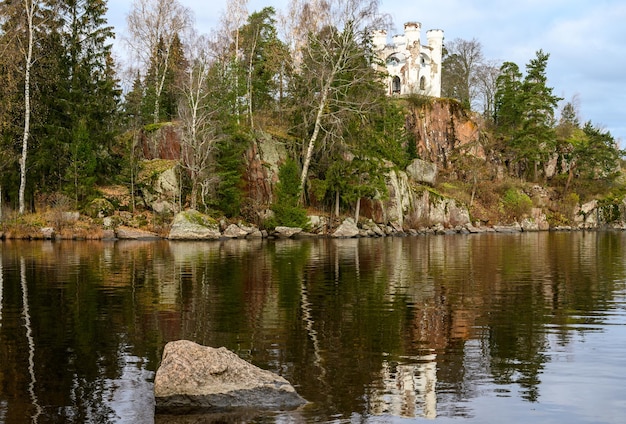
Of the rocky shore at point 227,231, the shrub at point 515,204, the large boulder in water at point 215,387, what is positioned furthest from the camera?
the shrub at point 515,204

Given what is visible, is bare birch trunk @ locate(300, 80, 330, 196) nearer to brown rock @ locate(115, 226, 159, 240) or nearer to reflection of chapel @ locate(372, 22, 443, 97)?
brown rock @ locate(115, 226, 159, 240)

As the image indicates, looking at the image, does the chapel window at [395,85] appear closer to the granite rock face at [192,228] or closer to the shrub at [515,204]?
the shrub at [515,204]

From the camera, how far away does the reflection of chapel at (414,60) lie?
7875cm

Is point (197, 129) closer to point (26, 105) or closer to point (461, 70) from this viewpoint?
point (26, 105)

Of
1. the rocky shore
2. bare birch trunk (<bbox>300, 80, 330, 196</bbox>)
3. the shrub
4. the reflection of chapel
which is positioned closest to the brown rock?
the rocky shore

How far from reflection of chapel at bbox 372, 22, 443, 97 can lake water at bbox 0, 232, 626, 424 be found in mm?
57309

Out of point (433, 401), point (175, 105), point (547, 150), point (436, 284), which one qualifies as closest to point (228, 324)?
point (433, 401)

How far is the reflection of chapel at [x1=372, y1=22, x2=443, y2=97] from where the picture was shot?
78.8m

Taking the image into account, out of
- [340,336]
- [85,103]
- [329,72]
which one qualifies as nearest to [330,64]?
[329,72]

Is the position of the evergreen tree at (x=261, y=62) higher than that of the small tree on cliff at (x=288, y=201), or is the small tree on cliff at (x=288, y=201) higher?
the evergreen tree at (x=261, y=62)

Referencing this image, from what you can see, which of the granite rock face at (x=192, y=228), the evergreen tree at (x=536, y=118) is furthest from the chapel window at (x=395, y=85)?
the granite rock face at (x=192, y=228)

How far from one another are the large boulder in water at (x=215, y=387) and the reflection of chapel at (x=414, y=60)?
73012 mm

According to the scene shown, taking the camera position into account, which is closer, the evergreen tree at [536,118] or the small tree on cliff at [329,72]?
the small tree on cliff at [329,72]

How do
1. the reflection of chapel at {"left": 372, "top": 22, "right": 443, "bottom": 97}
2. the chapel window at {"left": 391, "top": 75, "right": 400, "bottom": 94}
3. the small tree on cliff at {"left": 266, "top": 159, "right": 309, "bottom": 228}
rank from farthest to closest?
the chapel window at {"left": 391, "top": 75, "right": 400, "bottom": 94}
the reflection of chapel at {"left": 372, "top": 22, "right": 443, "bottom": 97}
the small tree on cliff at {"left": 266, "top": 159, "right": 309, "bottom": 228}
